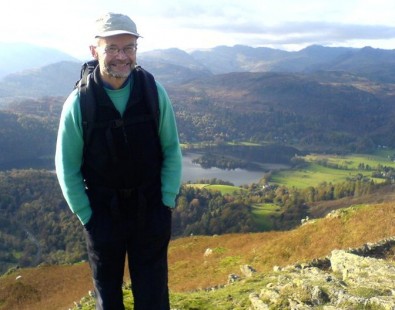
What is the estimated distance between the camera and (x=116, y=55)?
207 inches

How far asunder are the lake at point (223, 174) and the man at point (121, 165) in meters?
147

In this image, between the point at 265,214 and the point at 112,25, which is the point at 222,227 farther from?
the point at 112,25

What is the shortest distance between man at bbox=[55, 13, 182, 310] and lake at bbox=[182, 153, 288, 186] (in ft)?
482

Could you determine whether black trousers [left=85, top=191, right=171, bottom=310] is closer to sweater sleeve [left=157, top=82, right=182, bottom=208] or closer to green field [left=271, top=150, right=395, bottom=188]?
sweater sleeve [left=157, top=82, right=182, bottom=208]

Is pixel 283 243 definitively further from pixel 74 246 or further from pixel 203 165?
pixel 203 165

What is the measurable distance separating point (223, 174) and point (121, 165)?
563ft

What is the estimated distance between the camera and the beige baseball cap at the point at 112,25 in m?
5.14

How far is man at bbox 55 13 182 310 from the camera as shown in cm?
531

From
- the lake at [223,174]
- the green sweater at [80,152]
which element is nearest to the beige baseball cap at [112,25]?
the green sweater at [80,152]

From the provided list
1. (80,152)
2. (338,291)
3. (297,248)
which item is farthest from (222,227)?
(80,152)

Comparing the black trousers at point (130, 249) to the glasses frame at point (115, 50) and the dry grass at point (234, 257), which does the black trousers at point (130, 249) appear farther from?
the dry grass at point (234, 257)

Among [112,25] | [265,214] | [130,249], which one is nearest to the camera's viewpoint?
[112,25]

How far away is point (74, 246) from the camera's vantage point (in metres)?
79.6

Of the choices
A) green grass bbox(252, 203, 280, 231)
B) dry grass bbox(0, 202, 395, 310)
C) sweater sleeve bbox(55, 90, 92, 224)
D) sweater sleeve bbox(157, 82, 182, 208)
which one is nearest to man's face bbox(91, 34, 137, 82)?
sweater sleeve bbox(55, 90, 92, 224)
